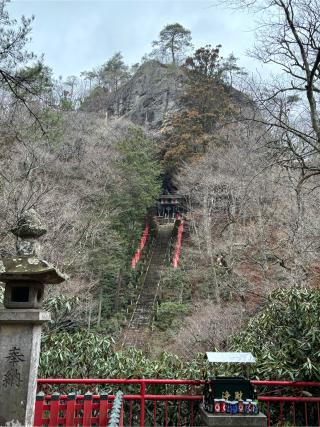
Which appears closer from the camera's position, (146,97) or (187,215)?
(187,215)

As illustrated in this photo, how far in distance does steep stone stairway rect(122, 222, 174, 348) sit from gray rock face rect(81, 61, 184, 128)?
40.4ft

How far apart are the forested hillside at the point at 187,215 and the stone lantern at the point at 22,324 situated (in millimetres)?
2139

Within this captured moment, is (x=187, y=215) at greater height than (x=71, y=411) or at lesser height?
greater

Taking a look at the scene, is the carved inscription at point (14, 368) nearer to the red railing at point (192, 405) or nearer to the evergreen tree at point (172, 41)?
the red railing at point (192, 405)

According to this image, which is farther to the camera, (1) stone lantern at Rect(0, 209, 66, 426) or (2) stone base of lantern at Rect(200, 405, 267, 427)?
(2) stone base of lantern at Rect(200, 405, 267, 427)

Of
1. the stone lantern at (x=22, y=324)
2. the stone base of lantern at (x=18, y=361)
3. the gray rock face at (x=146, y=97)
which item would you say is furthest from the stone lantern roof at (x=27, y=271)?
the gray rock face at (x=146, y=97)

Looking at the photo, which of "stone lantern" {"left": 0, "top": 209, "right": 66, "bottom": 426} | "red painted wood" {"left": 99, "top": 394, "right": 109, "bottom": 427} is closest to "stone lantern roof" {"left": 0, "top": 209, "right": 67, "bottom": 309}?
"stone lantern" {"left": 0, "top": 209, "right": 66, "bottom": 426}

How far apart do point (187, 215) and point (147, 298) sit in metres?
5.06

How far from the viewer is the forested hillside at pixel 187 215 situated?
6410 mm

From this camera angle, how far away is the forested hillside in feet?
21.0

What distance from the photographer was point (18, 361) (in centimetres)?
408

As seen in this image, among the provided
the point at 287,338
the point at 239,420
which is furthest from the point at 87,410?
the point at 287,338

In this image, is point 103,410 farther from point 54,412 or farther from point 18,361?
point 18,361

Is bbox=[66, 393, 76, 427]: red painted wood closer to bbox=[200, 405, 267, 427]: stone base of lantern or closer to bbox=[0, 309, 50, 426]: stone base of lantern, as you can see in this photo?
bbox=[0, 309, 50, 426]: stone base of lantern
